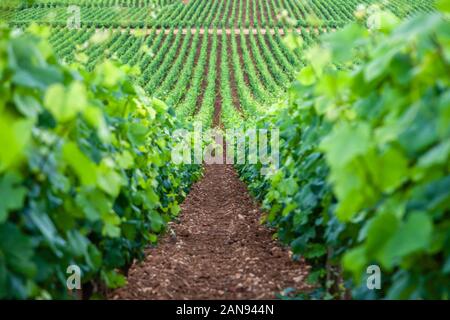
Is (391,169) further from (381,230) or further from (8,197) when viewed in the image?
(8,197)

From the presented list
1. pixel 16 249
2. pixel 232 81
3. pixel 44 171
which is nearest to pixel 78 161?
pixel 44 171

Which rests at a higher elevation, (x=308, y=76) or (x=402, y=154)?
(x=308, y=76)

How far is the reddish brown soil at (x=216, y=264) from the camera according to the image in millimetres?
4434

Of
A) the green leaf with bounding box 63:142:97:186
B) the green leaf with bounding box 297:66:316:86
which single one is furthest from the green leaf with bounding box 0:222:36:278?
the green leaf with bounding box 297:66:316:86

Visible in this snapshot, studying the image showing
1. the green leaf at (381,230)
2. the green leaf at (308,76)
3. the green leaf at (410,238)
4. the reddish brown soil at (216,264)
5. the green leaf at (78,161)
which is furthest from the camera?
the reddish brown soil at (216,264)

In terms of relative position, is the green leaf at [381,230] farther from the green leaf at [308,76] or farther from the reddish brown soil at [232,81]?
the reddish brown soil at [232,81]

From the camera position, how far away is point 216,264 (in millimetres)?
5527

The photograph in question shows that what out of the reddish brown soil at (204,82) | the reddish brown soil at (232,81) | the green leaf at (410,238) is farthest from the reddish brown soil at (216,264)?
the reddish brown soil at (232,81)

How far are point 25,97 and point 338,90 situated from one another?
1.31m

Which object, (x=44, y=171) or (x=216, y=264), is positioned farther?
(x=216, y=264)

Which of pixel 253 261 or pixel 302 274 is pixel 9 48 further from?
pixel 253 261

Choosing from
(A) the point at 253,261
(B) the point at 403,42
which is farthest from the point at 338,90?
(A) the point at 253,261

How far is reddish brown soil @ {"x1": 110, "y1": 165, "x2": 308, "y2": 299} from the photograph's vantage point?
4.43 meters

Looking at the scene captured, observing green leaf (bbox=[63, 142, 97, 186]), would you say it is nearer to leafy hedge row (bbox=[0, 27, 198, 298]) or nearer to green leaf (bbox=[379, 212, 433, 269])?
leafy hedge row (bbox=[0, 27, 198, 298])
